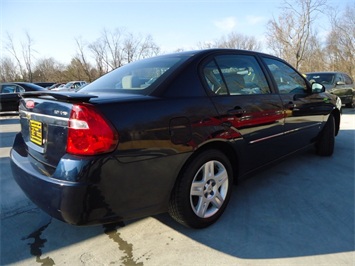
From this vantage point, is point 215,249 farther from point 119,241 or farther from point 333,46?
point 333,46

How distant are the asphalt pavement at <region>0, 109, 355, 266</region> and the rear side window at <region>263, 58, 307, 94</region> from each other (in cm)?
127

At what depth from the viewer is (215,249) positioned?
2.18 m

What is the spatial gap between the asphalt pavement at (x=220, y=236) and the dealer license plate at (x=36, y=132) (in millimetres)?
867

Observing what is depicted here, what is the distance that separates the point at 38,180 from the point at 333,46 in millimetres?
32277

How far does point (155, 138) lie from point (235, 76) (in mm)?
1288

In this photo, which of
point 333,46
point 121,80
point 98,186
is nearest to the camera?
point 98,186

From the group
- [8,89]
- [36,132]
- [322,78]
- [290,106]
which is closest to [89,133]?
[36,132]

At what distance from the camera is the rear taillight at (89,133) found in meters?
1.74

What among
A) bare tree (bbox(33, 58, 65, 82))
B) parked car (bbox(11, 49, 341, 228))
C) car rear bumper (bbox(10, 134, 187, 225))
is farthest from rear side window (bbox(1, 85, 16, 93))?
bare tree (bbox(33, 58, 65, 82))

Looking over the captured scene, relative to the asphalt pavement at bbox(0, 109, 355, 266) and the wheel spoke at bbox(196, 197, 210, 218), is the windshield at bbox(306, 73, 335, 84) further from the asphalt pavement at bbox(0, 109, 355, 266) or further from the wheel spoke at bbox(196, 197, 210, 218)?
the wheel spoke at bbox(196, 197, 210, 218)

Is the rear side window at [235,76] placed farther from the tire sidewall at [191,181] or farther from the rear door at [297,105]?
the tire sidewall at [191,181]

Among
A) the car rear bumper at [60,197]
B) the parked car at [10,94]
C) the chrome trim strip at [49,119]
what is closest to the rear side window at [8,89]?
the parked car at [10,94]

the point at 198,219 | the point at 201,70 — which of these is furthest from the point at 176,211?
the point at 201,70

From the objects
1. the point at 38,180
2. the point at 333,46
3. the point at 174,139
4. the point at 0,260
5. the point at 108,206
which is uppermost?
the point at 333,46
